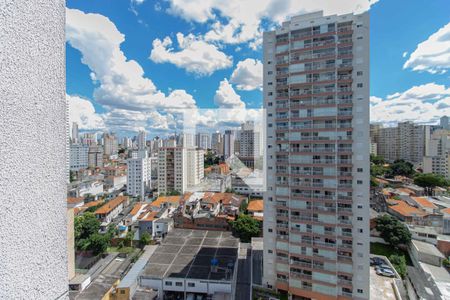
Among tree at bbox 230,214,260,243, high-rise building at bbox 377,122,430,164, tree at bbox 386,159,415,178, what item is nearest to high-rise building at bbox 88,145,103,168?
tree at bbox 230,214,260,243

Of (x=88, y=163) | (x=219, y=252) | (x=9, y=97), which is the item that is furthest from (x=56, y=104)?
(x=88, y=163)

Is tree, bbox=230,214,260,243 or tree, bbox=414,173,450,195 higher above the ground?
tree, bbox=414,173,450,195

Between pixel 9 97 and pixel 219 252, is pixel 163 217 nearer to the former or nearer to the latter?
pixel 219 252

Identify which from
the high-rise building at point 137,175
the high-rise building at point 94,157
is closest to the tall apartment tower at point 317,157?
the high-rise building at point 137,175

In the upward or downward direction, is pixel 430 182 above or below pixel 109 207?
above

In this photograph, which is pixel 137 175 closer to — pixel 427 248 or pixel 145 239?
pixel 145 239

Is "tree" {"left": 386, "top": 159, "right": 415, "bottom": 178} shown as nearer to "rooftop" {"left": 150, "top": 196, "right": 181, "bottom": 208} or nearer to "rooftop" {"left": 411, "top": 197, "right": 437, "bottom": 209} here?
"rooftop" {"left": 411, "top": 197, "right": 437, "bottom": 209}

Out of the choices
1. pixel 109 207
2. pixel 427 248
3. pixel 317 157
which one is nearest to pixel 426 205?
pixel 427 248

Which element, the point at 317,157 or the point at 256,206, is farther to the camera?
the point at 256,206

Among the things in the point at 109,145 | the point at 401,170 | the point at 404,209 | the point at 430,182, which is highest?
the point at 109,145
